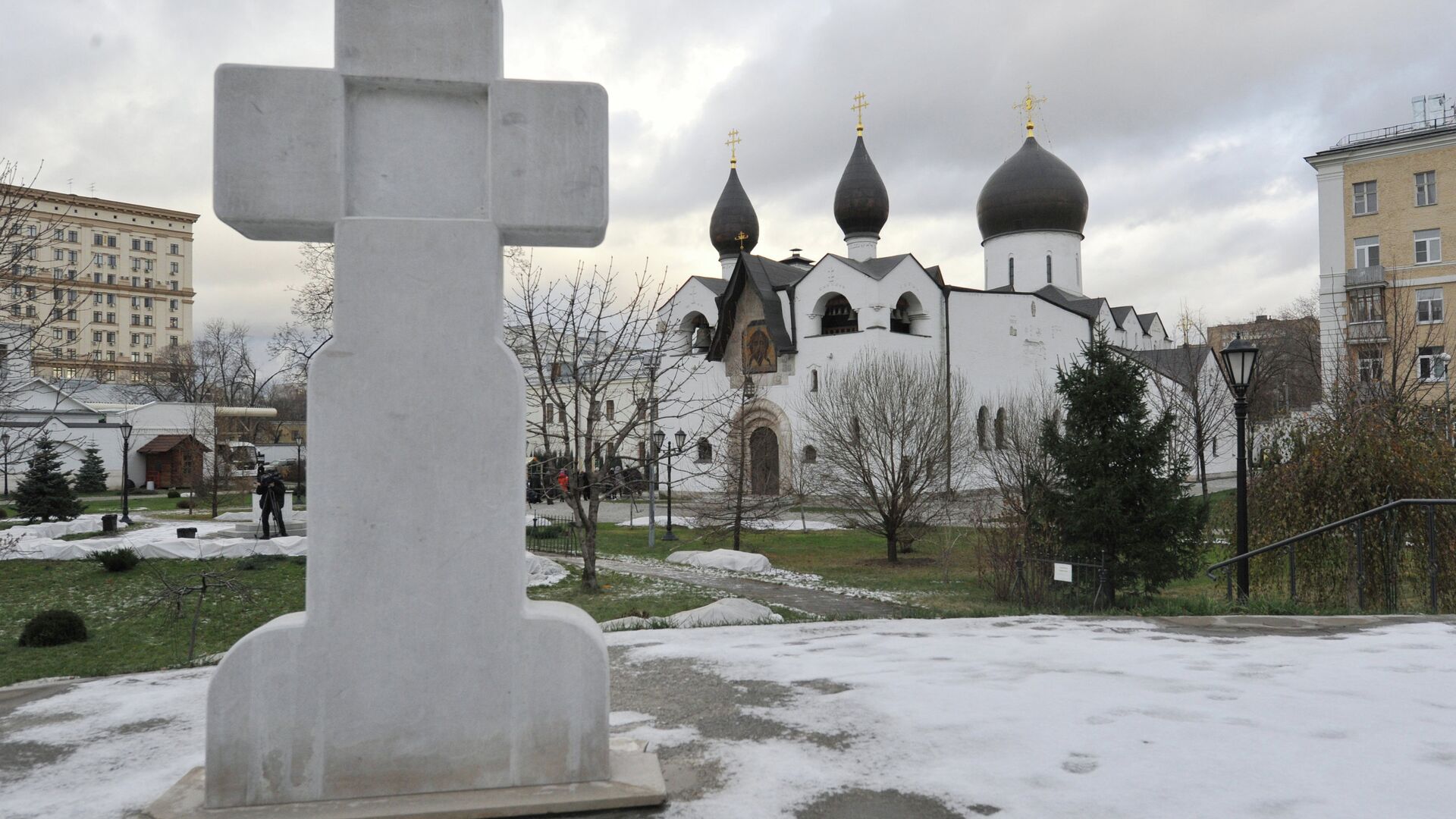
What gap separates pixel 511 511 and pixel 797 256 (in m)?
45.2

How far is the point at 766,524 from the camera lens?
2634 cm

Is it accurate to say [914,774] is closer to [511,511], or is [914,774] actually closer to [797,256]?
[511,511]

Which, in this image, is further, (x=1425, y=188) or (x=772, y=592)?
(x=1425, y=188)

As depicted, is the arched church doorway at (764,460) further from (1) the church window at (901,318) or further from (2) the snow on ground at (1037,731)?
(2) the snow on ground at (1037,731)

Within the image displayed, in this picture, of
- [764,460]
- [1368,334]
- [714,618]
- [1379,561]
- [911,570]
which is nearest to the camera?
[714,618]

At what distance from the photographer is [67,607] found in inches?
528

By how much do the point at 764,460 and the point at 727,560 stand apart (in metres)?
16.3

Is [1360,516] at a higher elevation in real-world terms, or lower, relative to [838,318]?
lower

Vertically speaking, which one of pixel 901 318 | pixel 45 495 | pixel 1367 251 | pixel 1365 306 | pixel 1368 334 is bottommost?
pixel 45 495

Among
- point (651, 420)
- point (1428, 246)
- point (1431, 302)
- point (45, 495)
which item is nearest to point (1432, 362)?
point (1431, 302)

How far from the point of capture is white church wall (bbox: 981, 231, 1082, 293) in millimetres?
44000

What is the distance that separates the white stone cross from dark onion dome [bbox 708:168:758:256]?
42.6 metres

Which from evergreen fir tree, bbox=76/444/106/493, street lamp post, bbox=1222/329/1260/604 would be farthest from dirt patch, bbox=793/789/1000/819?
evergreen fir tree, bbox=76/444/106/493

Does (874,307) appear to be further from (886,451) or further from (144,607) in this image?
(144,607)
